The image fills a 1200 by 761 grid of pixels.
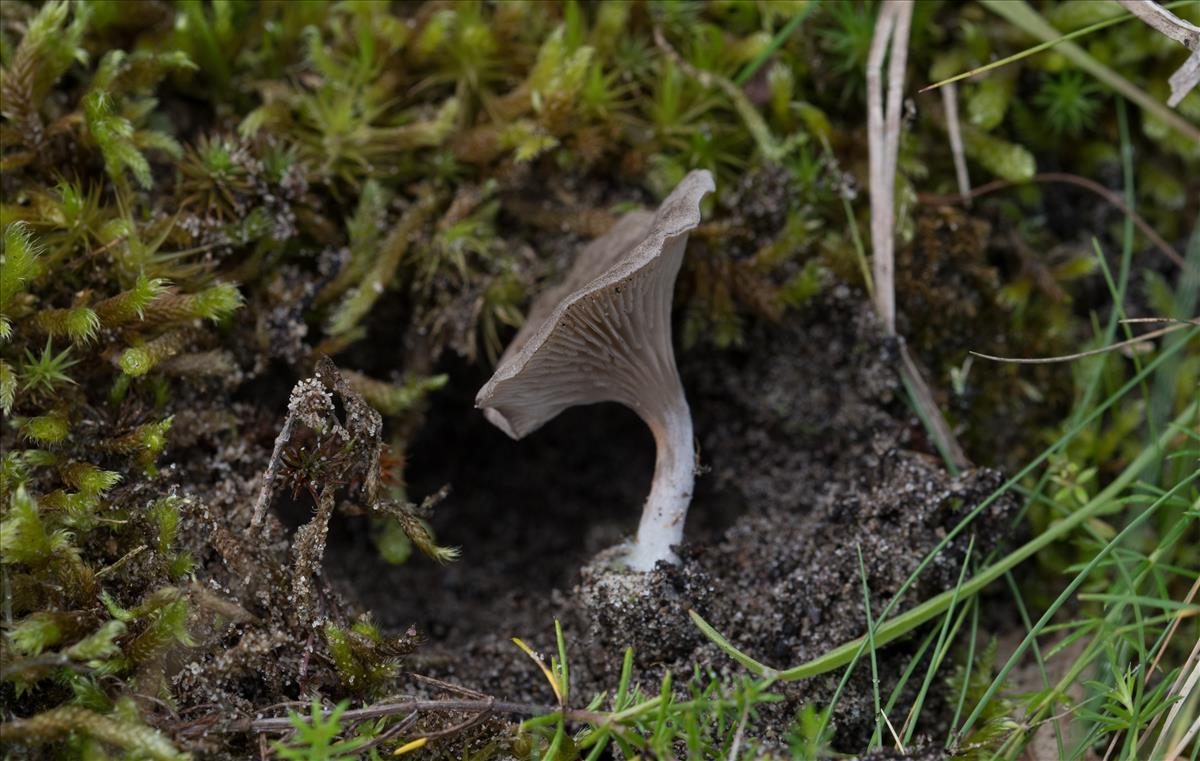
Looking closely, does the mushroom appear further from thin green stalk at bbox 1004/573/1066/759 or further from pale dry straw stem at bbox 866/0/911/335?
thin green stalk at bbox 1004/573/1066/759

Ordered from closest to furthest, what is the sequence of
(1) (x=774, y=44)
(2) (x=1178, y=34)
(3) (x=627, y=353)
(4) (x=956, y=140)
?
(2) (x=1178, y=34) < (3) (x=627, y=353) < (1) (x=774, y=44) < (4) (x=956, y=140)

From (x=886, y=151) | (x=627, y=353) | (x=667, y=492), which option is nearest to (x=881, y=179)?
(x=886, y=151)

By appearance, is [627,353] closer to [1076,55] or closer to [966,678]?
[966,678]


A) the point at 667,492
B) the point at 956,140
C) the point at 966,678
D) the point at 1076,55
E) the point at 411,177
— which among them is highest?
the point at 1076,55

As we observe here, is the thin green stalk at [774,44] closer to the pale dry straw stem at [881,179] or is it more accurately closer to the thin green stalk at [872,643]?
the pale dry straw stem at [881,179]

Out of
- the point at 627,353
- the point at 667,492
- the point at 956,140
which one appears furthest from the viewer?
the point at 956,140

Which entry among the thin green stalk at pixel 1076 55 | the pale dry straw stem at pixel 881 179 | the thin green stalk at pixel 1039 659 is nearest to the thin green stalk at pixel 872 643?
the thin green stalk at pixel 1039 659
